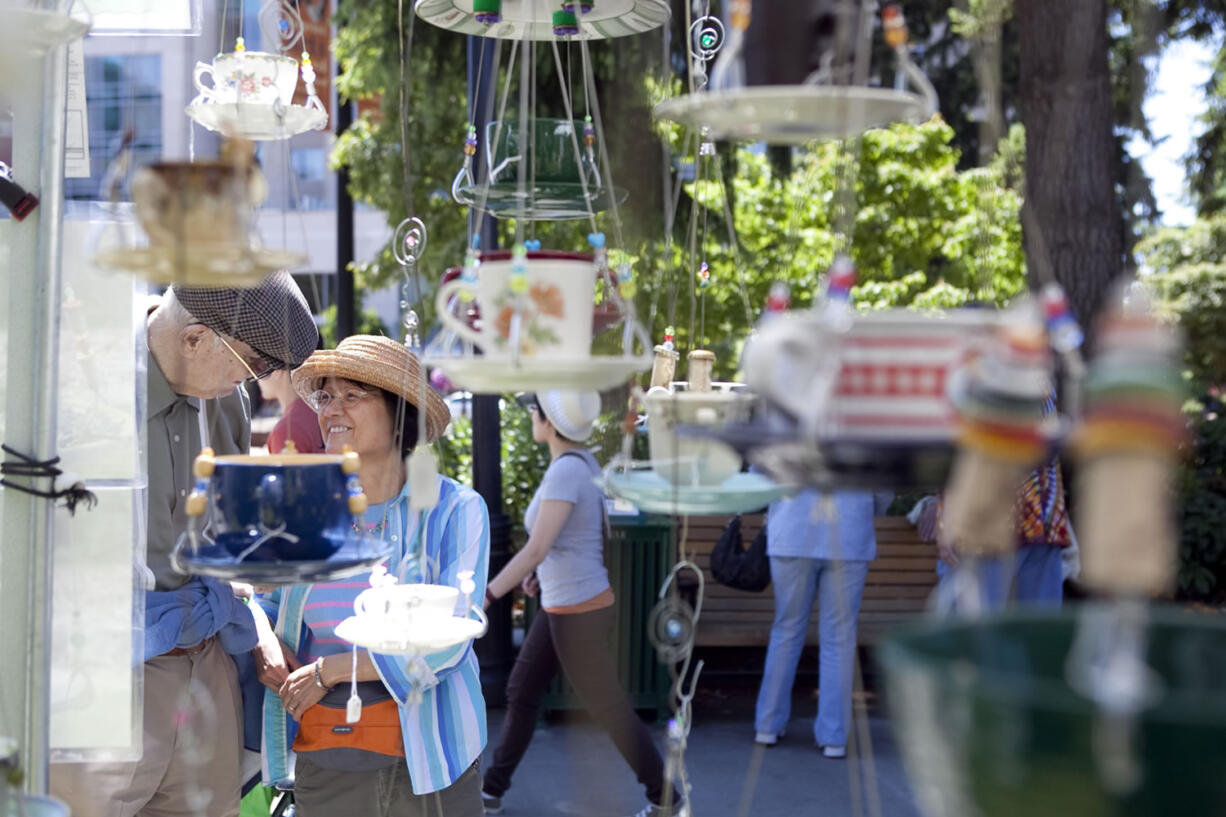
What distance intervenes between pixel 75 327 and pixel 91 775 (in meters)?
0.89

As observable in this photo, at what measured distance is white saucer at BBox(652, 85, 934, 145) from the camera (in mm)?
1359

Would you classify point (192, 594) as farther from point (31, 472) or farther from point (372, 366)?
point (31, 472)

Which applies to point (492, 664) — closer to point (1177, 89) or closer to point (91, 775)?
point (91, 775)

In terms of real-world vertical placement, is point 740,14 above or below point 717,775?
above

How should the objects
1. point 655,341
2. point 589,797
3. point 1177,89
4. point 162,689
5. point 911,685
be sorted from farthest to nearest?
1. point 1177,89
2. point 655,341
3. point 589,797
4. point 162,689
5. point 911,685

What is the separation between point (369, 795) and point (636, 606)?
10.7 ft

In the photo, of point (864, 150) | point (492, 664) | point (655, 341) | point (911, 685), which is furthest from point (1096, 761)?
point (864, 150)

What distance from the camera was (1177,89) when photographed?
7.69 meters

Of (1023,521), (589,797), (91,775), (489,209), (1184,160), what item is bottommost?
(589,797)

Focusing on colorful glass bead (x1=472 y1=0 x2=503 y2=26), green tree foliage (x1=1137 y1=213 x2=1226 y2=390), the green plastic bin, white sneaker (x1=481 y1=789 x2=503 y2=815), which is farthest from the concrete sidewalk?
green tree foliage (x1=1137 y1=213 x2=1226 y2=390)

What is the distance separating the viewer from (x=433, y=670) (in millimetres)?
2631

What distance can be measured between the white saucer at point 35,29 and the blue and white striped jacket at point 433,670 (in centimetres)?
131

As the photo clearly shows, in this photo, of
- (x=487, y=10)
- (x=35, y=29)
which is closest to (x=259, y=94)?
(x=487, y=10)

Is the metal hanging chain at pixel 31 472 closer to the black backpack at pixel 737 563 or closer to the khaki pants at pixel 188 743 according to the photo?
the khaki pants at pixel 188 743
